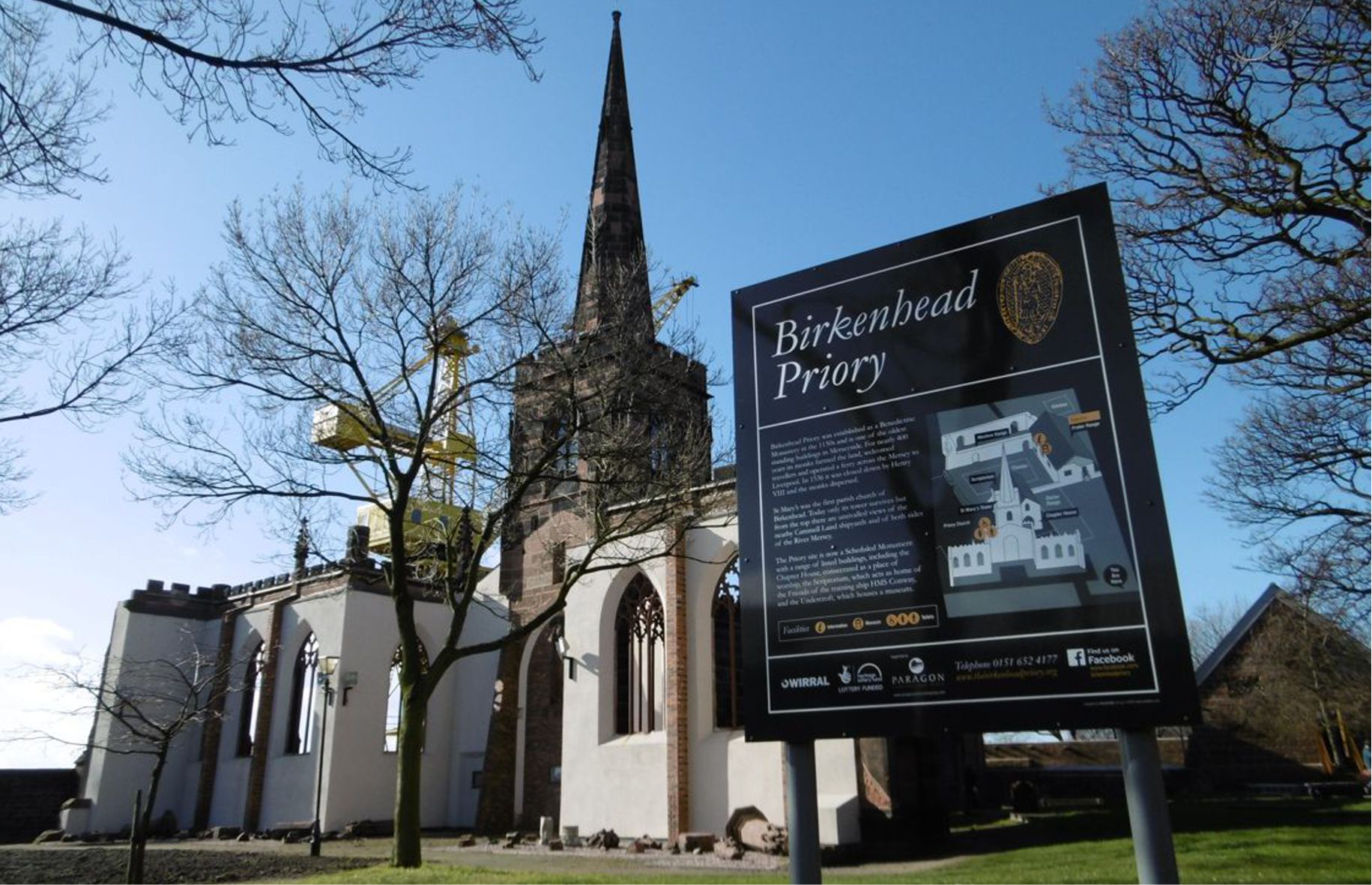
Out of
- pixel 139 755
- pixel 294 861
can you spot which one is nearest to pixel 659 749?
pixel 294 861

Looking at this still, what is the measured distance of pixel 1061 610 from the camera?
4070 millimetres

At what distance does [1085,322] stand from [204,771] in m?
31.3

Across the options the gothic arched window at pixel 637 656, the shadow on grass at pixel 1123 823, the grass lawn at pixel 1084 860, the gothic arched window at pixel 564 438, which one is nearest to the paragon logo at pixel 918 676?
the grass lawn at pixel 1084 860

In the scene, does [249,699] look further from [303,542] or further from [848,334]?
[848,334]

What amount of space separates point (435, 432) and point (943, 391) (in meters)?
9.72

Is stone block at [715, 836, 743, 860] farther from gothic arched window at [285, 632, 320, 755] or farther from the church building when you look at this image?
gothic arched window at [285, 632, 320, 755]

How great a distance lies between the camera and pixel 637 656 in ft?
65.7

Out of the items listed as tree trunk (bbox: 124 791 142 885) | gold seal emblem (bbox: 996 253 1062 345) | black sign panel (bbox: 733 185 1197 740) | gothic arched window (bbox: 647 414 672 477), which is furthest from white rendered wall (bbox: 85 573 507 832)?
gold seal emblem (bbox: 996 253 1062 345)

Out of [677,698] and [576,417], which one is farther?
[677,698]

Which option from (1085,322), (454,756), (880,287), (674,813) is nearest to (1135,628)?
(1085,322)

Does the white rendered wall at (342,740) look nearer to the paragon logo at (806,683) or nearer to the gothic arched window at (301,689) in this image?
the gothic arched window at (301,689)

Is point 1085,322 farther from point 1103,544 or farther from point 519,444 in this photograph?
point 519,444

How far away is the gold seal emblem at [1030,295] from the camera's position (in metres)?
4.45

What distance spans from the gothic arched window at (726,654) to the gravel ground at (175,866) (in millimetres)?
6913
